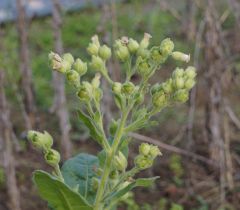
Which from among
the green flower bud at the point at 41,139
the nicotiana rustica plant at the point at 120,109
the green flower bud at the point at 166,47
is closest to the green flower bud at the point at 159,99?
the nicotiana rustica plant at the point at 120,109

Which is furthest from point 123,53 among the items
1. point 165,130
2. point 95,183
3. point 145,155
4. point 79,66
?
point 165,130

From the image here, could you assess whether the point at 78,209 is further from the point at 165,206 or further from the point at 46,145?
the point at 165,206

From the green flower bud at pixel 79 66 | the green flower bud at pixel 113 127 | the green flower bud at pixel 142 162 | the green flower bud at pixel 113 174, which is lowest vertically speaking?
the green flower bud at pixel 113 174

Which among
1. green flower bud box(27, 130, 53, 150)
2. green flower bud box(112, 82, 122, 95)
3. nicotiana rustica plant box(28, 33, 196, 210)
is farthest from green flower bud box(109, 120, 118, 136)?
green flower bud box(27, 130, 53, 150)

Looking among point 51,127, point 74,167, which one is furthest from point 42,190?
point 51,127

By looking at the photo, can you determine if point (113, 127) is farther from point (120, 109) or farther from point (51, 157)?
point (51, 157)

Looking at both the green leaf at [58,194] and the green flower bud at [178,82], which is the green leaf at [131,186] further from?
the green flower bud at [178,82]
